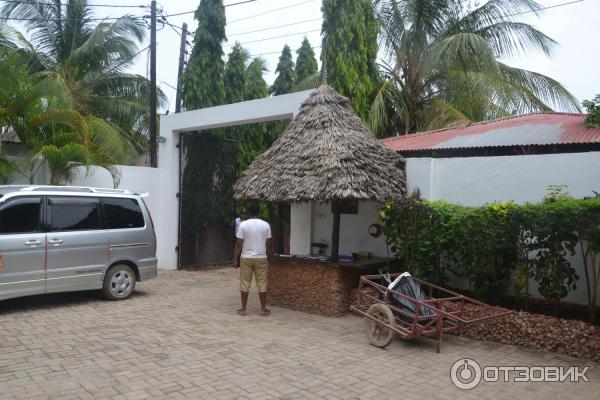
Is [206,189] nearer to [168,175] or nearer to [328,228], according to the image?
[168,175]

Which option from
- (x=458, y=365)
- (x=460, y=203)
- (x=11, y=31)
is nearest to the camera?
(x=458, y=365)

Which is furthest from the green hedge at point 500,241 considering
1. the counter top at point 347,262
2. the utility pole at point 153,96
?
the utility pole at point 153,96

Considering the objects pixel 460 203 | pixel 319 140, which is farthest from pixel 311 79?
pixel 460 203

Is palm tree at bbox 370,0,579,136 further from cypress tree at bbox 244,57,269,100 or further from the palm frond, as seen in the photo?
cypress tree at bbox 244,57,269,100

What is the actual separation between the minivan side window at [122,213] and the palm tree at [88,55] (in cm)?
613

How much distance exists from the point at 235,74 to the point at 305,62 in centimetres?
371

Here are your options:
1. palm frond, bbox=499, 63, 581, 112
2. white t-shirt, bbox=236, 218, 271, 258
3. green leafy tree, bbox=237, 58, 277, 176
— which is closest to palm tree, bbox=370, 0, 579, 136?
palm frond, bbox=499, 63, 581, 112

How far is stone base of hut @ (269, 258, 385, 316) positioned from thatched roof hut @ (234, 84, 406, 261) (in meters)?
0.34

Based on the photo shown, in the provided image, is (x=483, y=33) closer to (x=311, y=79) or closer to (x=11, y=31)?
(x=311, y=79)

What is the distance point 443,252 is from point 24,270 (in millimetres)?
6274

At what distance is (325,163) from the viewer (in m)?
7.63

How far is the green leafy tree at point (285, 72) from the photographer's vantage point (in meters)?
19.6

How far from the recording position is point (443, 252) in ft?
24.1

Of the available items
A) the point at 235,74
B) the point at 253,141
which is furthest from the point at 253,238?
the point at 235,74
